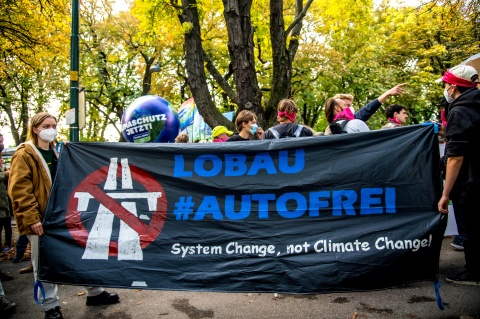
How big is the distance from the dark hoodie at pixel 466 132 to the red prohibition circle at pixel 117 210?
2582 mm

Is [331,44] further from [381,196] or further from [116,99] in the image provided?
[381,196]

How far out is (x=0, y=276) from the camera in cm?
543

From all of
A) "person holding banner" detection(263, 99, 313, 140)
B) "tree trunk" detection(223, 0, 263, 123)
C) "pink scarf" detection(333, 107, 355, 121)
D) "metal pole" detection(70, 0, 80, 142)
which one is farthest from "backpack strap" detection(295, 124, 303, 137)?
"metal pole" detection(70, 0, 80, 142)

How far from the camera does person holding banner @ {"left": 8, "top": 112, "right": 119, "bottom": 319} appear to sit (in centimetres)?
372

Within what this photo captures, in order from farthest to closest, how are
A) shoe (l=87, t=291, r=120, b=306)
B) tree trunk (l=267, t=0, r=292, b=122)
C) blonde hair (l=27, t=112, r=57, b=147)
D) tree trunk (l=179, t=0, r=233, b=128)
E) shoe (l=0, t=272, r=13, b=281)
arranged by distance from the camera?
tree trunk (l=179, t=0, r=233, b=128) < tree trunk (l=267, t=0, r=292, b=122) < shoe (l=0, t=272, r=13, b=281) < shoe (l=87, t=291, r=120, b=306) < blonde hair (l=27, t=112, r=57, b=147)

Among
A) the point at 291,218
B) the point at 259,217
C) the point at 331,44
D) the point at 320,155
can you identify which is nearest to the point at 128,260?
the point at 259,217

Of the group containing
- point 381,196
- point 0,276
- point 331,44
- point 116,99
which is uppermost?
point 331,44

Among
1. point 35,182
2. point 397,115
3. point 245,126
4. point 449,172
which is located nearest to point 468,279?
point 449,172

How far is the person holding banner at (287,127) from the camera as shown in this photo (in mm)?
4582

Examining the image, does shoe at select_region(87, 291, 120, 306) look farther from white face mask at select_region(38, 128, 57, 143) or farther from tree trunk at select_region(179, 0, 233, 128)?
tree trunk at select_region(179, 0, 233, 128)

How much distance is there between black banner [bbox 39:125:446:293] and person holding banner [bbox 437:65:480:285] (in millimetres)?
194

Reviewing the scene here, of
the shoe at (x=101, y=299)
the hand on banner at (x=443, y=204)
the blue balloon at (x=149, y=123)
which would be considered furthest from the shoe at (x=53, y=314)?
the blue balloon at (x=149, y=123)

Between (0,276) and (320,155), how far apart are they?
4463mm

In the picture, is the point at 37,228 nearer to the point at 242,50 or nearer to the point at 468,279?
the point at 468,279
